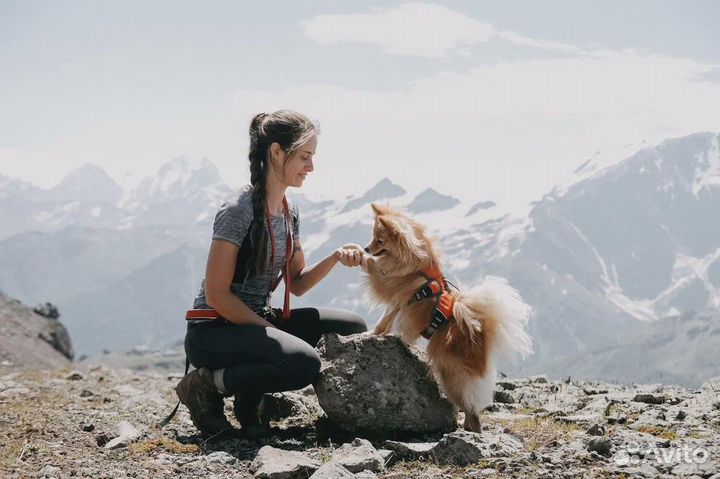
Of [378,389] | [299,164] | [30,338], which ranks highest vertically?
[299,164]

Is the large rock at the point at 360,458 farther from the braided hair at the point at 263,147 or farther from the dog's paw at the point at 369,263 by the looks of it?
the braided hair at the point at 263,147

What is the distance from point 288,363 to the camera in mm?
6109

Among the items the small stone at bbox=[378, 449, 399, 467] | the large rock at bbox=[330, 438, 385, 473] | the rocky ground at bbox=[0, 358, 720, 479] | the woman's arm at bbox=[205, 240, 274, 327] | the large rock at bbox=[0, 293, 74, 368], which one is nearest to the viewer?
the rocky ground at bbox=[0, 358, 720, 479]

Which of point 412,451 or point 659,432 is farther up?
point 659,432

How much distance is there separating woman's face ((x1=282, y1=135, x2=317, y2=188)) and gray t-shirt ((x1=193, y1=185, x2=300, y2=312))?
0.37 m

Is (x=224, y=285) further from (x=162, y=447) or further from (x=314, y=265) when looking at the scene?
(x=162, y=447)

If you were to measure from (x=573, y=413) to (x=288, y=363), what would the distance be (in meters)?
3.34

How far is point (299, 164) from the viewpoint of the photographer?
20.4 ft

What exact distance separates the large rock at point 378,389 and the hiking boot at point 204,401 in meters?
0.95

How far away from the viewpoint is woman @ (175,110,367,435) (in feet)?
19.9

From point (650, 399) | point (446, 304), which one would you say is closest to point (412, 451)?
point (446, 304)

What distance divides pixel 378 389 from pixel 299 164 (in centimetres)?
218

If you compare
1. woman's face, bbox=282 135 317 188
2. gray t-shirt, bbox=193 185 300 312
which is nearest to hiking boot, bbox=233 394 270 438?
gray t-shirt, bbox=193 185 300 312

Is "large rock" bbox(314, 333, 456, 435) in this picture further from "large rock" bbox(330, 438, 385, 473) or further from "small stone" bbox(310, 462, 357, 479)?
"small stone" bbox(310, 462, 357, 479)
